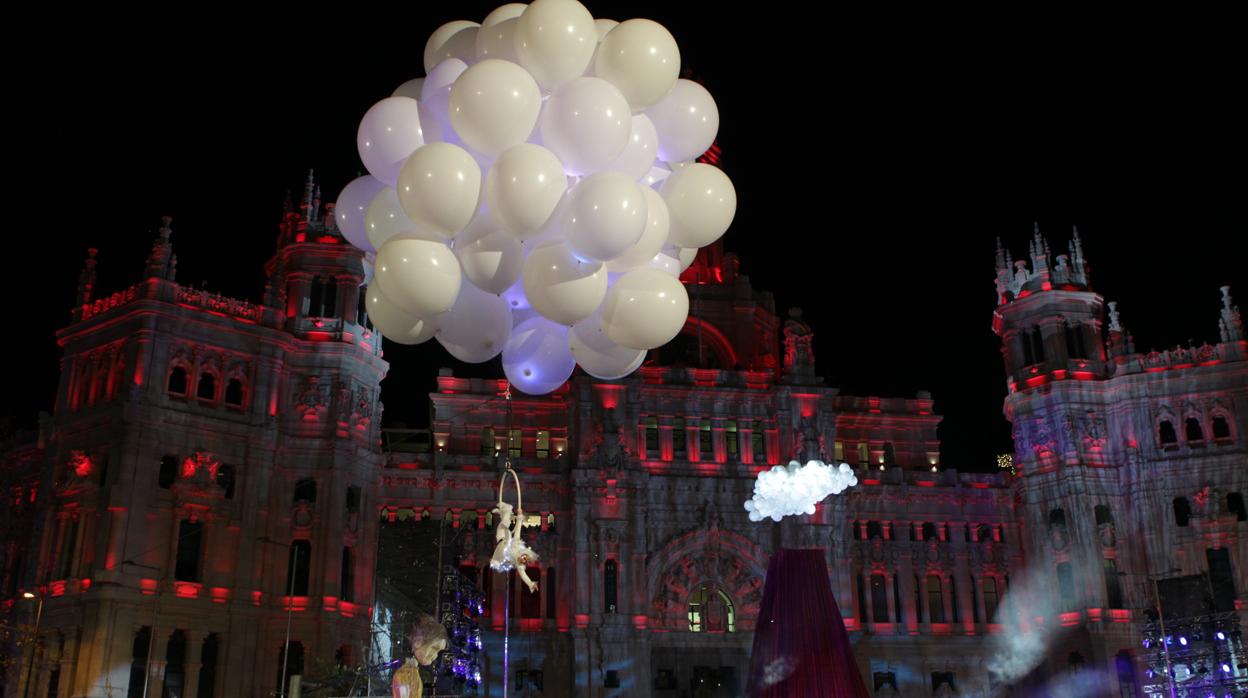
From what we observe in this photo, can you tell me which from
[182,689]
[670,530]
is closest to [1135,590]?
[670,530]

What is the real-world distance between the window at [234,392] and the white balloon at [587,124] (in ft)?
110

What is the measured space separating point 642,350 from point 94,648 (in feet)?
98.6

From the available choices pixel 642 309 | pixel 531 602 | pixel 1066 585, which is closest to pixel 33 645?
pixel 531 602

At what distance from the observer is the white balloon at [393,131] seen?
13.3 m

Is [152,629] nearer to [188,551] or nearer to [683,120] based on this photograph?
[188,551]

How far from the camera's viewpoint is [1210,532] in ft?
151

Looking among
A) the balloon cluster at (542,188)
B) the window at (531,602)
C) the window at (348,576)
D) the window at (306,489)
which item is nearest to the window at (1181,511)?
the window at (531,602)

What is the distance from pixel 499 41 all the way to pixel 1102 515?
43.2 m

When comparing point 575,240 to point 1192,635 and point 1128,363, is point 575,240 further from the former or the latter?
point 1128,363

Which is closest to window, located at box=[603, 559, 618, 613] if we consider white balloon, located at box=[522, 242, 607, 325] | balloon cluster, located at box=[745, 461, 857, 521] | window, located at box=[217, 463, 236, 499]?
balloon cluster, located at box=[745, 461, 857, 521]

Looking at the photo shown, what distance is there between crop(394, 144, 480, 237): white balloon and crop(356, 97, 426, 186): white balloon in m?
1.00

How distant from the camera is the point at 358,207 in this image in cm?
1451

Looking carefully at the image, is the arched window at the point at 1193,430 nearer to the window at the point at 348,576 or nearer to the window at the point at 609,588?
the window at the point at 609,588

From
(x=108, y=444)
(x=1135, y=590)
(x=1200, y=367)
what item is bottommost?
(x=1135, y=590)
